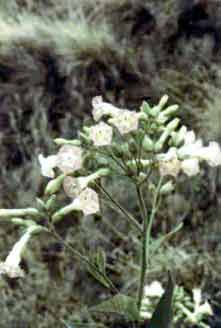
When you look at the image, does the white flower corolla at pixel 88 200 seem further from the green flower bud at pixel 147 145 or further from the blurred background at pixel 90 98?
the blurred background at pixel 90 98

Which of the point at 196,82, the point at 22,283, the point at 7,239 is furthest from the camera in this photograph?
the point at 196,82

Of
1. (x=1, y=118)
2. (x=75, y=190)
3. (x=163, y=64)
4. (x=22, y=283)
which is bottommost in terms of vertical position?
(x=22, y=283)

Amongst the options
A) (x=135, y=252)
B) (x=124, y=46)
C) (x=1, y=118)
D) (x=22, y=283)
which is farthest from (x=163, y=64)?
(x=22, y=283)

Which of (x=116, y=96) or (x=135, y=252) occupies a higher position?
(x=116, y=96)

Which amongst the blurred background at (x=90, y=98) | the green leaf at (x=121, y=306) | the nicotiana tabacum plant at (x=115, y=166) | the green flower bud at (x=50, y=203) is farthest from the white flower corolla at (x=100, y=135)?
the blurred background at (x=90, y=98)

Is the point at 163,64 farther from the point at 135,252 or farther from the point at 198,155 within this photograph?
the point at 198,155

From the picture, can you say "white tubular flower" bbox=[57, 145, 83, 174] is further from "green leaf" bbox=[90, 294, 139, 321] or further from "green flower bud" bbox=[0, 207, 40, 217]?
"green leaf" bbox=[90, 294, 139, 321]
